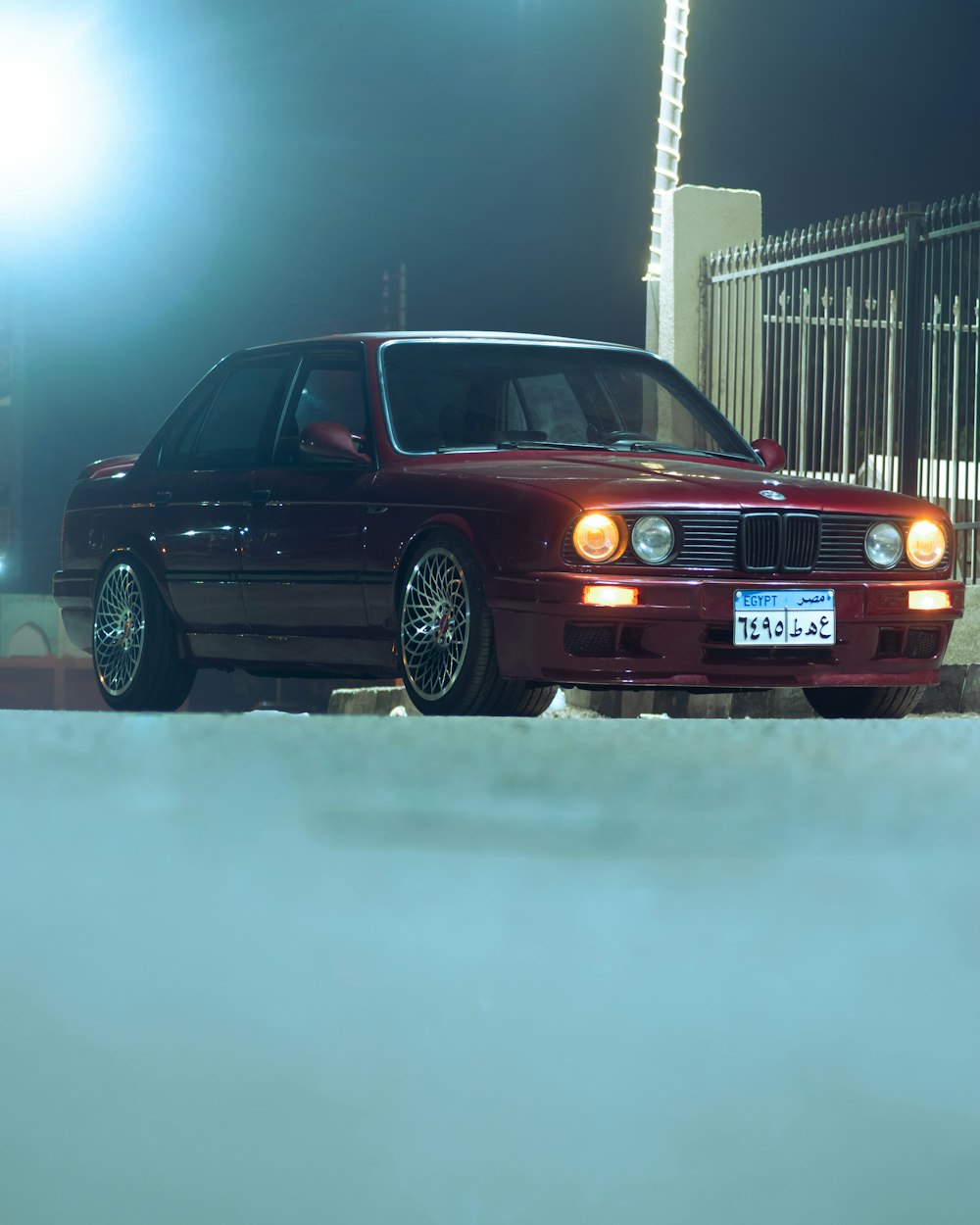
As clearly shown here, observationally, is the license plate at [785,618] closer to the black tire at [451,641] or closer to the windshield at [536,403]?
the black tire at [451,641]

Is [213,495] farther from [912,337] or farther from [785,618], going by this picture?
[912,337]

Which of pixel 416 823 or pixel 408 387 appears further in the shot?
pixel 408 387

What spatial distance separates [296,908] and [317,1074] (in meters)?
1.13

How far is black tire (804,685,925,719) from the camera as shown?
8484 millimetres

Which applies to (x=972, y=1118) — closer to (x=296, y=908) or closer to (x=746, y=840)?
(x=296, y=908)

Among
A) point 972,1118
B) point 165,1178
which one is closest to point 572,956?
point 972,1118

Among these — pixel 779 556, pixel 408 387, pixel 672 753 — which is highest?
pixel 408 387

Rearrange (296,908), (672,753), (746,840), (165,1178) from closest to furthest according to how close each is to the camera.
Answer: (165,1178) < (296,908) < (746,840) < (672,753)

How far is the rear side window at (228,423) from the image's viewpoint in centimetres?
922

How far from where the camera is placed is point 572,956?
3160mm

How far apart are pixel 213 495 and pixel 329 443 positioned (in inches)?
41.4

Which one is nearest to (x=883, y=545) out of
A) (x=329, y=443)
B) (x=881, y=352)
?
(x=329, y=443)

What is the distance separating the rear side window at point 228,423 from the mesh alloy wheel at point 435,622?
1635 mm

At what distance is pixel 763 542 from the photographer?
778 cm
